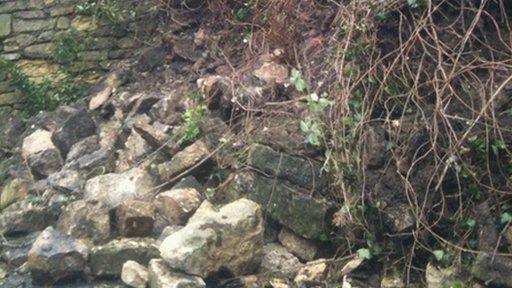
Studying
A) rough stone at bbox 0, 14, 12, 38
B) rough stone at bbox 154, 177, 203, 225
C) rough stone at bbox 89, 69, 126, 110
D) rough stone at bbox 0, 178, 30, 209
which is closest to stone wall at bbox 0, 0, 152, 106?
rough stone at bbox 0, 14, 12, 38

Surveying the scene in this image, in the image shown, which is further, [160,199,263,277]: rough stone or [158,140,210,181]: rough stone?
[158,140,210,181]: rough stone

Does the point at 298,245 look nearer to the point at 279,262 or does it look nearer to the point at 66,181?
the point at 279,262

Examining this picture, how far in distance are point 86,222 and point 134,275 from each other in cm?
71

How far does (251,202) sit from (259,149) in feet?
1.43

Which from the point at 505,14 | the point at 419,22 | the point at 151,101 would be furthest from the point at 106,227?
the point at 505,14

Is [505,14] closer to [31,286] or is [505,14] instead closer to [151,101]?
[151,101]

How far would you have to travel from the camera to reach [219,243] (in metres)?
4.36

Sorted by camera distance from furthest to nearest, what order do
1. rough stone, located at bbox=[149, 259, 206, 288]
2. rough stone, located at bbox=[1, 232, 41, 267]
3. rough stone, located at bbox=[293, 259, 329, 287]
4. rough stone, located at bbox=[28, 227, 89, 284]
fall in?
rough stone, located at bbox=[1, 232, 41, 267]
rough stone, located at bbox=[28, 227, 89, 284]
rough stone, located at bbox=[293, 259, 329, 287]
rough stone, located at bbox=[149, 259, 206, 288]

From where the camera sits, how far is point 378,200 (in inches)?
174

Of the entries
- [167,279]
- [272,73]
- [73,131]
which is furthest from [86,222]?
[272,73]

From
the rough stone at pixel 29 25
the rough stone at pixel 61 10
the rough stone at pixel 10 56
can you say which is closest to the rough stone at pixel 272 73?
the rough stone at pixel 61 10

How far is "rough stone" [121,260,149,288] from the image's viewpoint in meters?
4.40

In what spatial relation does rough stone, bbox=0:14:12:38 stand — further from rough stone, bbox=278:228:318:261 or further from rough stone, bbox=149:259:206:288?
rough stone, bbox=278:228:318:261

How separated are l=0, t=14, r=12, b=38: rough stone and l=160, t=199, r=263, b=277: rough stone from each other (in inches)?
127
